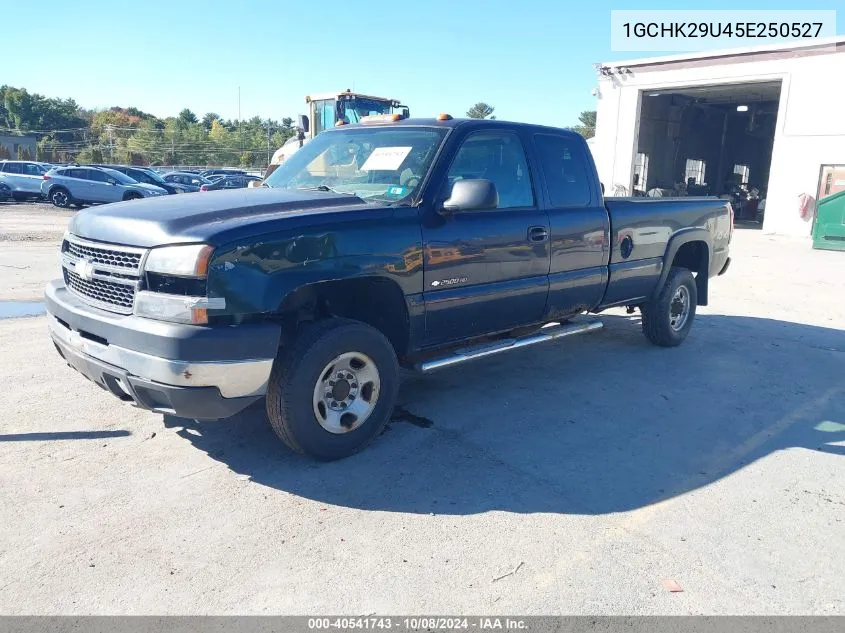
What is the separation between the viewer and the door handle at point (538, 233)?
4.86 m

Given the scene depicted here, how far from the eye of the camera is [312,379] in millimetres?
3691

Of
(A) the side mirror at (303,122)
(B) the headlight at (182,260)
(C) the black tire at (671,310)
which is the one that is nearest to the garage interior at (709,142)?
(A) the side mirror at (303,122)

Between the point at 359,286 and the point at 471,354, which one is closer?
the point at 359,286

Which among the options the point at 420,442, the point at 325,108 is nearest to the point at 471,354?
the point at 420,442

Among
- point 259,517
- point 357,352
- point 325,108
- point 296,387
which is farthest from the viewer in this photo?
point 325,108

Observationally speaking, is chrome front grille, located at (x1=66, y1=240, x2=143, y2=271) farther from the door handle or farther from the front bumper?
the door handle

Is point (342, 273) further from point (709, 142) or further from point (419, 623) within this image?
point (709, 142)

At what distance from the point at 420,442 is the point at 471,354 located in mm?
730

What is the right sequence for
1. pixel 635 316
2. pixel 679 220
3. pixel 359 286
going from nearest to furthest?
pixel 359 286 → pixel 679 220 → pixel 635 316

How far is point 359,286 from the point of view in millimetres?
4148

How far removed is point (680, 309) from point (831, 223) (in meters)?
13.0

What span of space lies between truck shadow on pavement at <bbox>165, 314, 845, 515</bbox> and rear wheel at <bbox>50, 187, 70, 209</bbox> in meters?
21.6

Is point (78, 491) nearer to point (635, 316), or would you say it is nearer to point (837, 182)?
point (635, 316)

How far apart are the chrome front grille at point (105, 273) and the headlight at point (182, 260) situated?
11 cm
